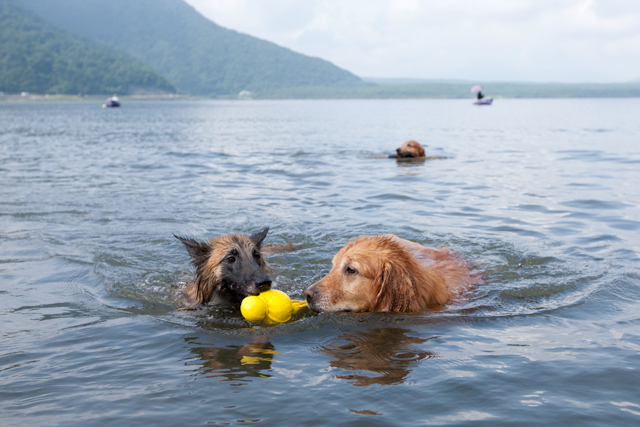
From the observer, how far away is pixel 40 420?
435 centimetres

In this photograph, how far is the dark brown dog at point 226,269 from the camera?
691 cm

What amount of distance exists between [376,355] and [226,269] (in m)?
2.51

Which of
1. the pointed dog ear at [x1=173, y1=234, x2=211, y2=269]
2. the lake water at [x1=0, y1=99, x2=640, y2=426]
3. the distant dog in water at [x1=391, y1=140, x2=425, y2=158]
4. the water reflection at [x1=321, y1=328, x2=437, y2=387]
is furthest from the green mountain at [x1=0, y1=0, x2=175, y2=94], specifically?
the water reflection at [x1=321, y1=328, x2=437, y2=387]

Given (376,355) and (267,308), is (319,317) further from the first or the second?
(376,355)

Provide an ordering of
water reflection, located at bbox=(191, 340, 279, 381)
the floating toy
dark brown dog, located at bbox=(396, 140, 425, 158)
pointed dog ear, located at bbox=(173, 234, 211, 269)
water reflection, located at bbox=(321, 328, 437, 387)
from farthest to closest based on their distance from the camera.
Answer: dark brown dog, located at bbox=(396, 140, 425, 158) < pointed dog ear, located at bbox=(173, 234, 211, 269) < the floating toy < water reflection, located at bbox=(191, 340, 279, 381) < water reflection, located at bbox=(321, 328, 437, 387)

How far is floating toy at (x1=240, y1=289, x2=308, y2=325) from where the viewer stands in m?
6.34

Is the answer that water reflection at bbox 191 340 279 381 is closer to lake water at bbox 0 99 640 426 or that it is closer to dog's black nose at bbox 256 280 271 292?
lake water at bbox 0 99 640 426

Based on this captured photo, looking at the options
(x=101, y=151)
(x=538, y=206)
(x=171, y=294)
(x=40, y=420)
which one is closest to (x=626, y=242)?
(x=538, y=206)

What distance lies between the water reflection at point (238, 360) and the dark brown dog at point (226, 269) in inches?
40.1

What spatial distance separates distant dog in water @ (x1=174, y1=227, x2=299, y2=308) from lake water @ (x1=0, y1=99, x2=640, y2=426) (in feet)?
1.34

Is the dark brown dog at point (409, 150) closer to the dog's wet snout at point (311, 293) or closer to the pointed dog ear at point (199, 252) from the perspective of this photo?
the pointed dog ear at point (199, 252)

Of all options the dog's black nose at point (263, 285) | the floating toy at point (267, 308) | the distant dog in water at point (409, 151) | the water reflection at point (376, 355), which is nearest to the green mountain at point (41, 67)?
the distant dog in water at point (409, 151)

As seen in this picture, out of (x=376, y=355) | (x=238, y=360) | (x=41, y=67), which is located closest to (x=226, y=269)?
(x=238, y=360)

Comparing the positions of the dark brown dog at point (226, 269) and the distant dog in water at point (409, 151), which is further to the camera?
the distant dog in water at point (409, 151)
